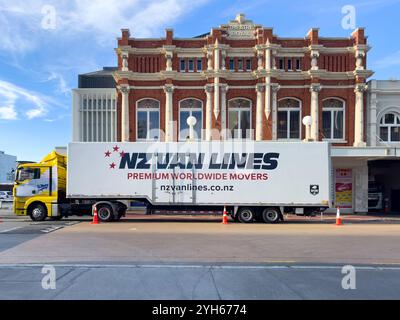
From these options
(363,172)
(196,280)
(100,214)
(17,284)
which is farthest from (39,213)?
(363,172)

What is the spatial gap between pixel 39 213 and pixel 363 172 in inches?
813

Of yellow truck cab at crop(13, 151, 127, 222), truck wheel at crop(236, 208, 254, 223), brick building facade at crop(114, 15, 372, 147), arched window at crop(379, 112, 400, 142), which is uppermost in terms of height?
brick building facade at crop(114, 15, 372, 147)

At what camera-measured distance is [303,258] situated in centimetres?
919

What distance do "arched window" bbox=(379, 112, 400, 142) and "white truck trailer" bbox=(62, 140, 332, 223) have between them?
10380 millimetres

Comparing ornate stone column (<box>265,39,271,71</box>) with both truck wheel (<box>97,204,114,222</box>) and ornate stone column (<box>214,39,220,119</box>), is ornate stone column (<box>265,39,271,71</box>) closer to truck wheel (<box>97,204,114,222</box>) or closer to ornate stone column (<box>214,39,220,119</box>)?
ornate stone column (<box>214,39,220,119</box>)

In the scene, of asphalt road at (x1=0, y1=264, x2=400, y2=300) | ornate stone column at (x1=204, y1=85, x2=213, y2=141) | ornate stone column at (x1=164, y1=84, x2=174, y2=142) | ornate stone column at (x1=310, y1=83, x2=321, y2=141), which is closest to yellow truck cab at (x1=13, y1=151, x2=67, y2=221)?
ornate stone column at (x1=164, y1=84, x2=174, y2=142)

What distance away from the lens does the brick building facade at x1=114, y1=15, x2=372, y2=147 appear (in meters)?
25.0

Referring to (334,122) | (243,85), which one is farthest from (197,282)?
(334,122)

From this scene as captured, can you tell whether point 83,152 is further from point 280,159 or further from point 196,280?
point 196,280

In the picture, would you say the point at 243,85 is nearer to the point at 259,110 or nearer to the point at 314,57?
the point at 259,110

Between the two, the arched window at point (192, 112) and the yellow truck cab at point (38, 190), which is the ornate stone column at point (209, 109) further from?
the yellow truck cab at point (38, 190)

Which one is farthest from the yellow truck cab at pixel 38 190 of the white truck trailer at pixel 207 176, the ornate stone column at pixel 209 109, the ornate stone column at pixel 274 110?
the ornate stone column at pixel 274 110

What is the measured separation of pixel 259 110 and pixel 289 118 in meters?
2.37
